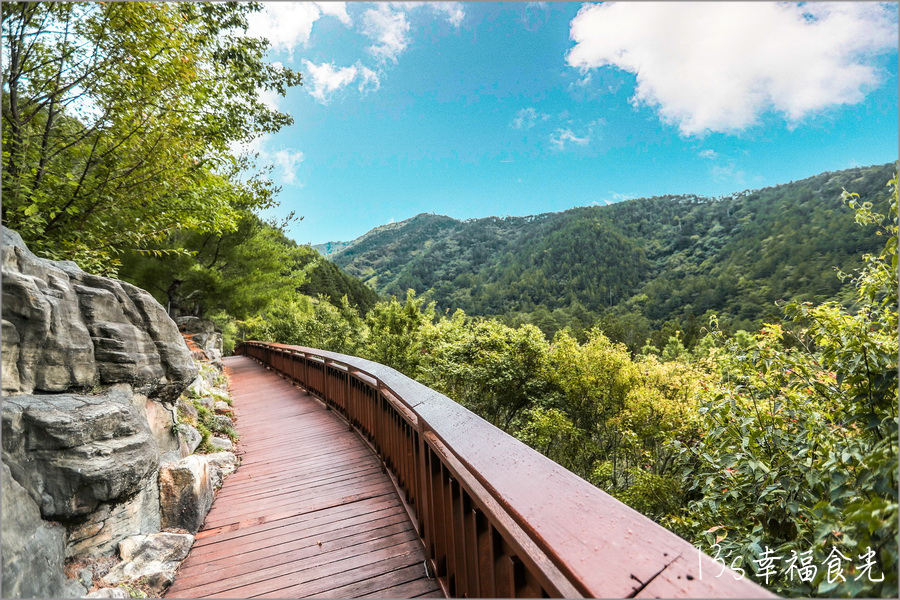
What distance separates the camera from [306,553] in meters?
2.95

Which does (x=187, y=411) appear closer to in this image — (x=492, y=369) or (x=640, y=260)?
(x=492, y=369)

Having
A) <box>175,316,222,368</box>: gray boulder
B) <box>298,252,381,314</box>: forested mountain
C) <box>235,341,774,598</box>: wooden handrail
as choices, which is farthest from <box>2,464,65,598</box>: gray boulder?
<box>298,252,381,314</box>: forested mountain

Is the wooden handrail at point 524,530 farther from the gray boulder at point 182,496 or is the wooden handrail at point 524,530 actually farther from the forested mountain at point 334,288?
the forested mountain at point 334,288

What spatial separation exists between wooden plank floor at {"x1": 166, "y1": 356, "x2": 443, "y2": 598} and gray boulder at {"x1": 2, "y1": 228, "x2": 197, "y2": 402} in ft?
4.52

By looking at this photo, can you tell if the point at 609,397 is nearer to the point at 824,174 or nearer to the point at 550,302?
the point at 550,302

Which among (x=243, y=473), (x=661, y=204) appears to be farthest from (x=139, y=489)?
(x=661, y=204)

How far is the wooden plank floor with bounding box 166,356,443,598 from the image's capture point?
2.58 m

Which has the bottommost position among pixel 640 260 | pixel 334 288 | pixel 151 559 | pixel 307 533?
pixel 307 533

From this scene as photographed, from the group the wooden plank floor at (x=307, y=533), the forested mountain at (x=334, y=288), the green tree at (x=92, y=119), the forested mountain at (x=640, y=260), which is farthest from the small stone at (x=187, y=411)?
the forested mountain at (x=334, y=288)

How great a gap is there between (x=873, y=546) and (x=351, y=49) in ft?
20.2

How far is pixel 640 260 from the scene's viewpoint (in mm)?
111688

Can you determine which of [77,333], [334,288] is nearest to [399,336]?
[77,333]

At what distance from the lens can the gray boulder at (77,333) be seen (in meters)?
2.49

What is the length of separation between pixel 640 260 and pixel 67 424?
122362 mm
